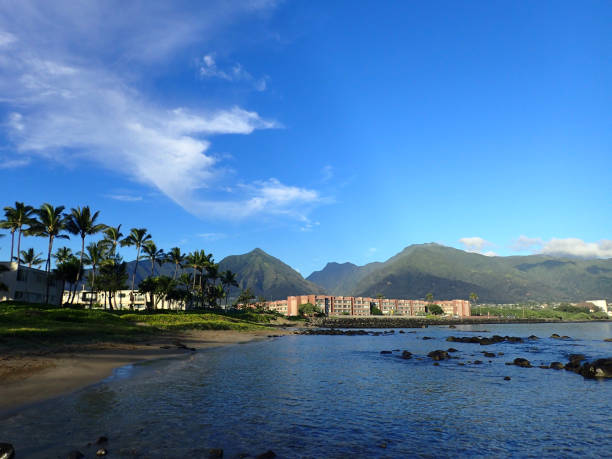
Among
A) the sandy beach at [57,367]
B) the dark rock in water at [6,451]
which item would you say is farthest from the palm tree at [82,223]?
the dark rock in water at [6,451]

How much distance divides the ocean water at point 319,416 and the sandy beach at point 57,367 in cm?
134

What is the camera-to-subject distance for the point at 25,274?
76750 millimetres

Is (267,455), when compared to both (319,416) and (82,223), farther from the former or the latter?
(82,223)

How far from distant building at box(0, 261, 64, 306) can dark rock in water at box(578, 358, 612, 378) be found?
85.1 metres

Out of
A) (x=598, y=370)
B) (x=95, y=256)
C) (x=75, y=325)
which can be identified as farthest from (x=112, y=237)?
(x=598, y=370)

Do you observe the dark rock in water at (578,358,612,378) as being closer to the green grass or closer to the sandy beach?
the sandy beach

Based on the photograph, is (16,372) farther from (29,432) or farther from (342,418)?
(342,418)

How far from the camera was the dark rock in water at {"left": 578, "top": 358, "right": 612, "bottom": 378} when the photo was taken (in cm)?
2936

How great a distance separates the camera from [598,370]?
29.7m

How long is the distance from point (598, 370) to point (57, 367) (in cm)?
4184

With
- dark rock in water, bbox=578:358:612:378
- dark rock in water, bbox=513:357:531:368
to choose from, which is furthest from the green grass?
dark rock in water, bbox=578:358:612:378

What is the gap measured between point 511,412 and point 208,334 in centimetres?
5617

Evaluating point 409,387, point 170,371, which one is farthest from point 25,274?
point 409,387

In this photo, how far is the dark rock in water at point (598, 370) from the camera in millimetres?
29359
